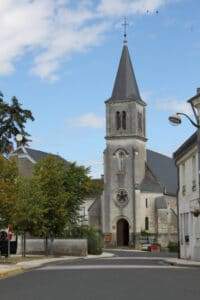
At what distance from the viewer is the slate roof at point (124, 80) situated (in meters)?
108

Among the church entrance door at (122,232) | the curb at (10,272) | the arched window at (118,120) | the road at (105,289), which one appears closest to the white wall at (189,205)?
the curb at (10,272)

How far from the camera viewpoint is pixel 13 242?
56500mm

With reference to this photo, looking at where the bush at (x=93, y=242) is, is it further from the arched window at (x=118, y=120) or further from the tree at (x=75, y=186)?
the arched window at (x=118, y=120)

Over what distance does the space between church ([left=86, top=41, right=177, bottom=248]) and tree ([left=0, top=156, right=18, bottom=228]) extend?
61762 millimetres

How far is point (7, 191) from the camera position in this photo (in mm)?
36406

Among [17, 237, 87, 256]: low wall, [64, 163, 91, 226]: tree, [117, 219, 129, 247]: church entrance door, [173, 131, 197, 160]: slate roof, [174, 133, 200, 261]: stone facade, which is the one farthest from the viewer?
[117, 219, 129, 247]: church entrance door

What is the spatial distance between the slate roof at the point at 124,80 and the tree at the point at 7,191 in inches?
2676

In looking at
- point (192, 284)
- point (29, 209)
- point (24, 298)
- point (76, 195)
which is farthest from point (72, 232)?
point (24, 298)

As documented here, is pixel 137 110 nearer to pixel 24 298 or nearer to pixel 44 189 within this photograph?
pixel 44 189

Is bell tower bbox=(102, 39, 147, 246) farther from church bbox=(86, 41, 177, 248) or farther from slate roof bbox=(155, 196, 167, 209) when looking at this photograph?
slate roof bbox=(155, 196, 167, 209)

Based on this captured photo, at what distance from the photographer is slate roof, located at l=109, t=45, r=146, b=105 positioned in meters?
108

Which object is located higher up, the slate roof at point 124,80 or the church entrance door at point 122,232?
the slate roof at point 124,80

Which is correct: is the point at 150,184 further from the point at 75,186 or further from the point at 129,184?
the point at 75,186

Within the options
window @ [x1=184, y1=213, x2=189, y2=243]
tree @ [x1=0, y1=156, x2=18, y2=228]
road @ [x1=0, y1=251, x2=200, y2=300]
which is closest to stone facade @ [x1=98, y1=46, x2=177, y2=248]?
window @ [x1=184, y1=213, x2=189, y2=243]
